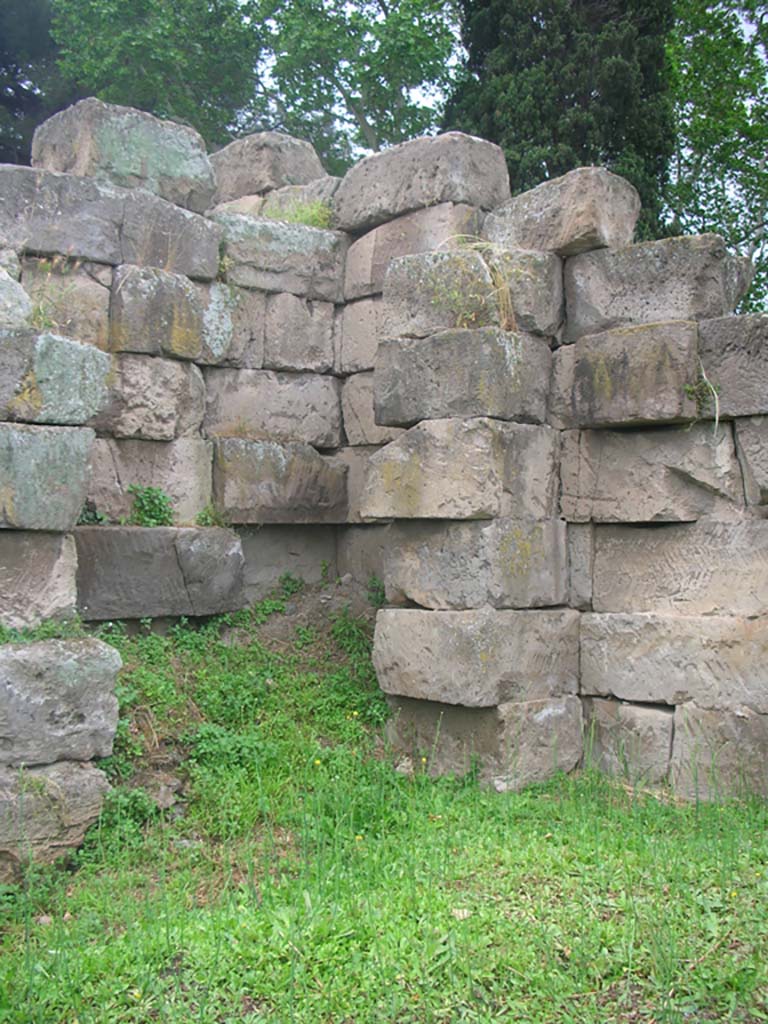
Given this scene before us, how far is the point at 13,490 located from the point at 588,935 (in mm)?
2962

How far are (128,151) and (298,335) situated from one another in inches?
62.3

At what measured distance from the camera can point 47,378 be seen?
477 cm

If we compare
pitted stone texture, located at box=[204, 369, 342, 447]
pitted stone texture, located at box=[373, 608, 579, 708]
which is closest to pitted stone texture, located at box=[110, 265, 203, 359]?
pitted stone texture, located at box=[204, 369, 342, 447]

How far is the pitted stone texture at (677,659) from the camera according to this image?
512 cm

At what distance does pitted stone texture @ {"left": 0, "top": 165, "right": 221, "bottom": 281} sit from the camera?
19.8ft

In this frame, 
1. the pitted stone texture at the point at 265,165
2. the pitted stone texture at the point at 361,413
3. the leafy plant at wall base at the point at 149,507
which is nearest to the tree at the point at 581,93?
the pitted stone texture at the point at 265,165

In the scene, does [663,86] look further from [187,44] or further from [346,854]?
[346,854]

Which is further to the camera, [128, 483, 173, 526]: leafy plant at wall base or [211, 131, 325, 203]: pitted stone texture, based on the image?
[211, 131, 325, 203]: pitted stone texture

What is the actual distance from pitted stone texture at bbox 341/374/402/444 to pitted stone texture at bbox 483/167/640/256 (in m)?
1.49

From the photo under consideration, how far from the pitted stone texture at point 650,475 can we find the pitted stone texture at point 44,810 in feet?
9.52

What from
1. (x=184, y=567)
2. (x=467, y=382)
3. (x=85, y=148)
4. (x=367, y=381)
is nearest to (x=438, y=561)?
(x=467, y=382)

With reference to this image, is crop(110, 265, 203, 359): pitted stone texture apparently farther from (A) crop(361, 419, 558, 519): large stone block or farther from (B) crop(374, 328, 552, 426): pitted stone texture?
(A) crop(361, 419, 558, 519): large stone block

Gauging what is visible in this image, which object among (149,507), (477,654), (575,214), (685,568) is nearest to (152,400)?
(149,507)

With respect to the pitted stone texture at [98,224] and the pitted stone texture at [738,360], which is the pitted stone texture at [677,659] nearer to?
the pitted stone texture at [738,360]
